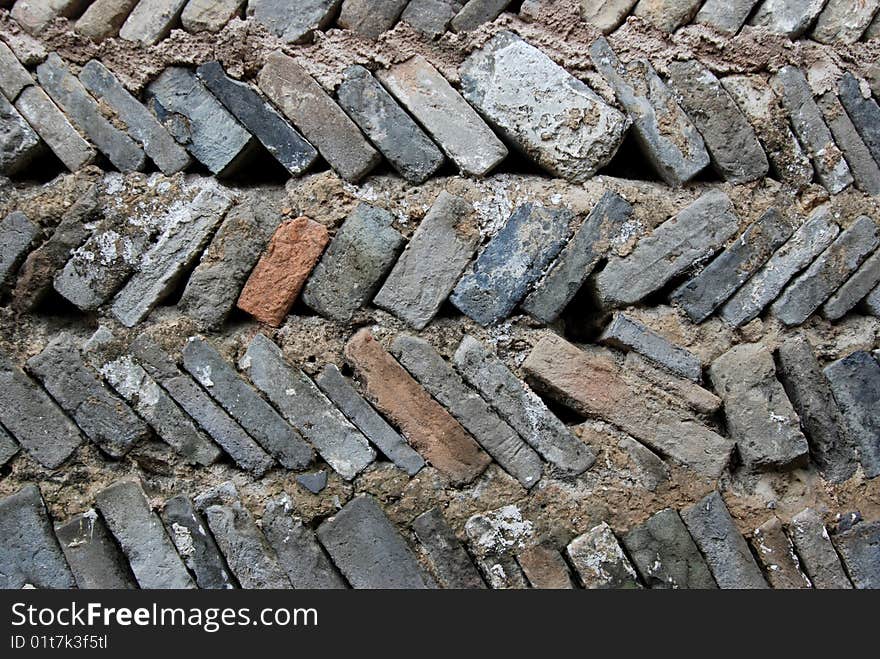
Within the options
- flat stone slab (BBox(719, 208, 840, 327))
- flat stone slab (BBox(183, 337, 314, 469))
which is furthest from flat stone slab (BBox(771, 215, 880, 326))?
flat stone slab (BBox(183, 337, 314, 469))

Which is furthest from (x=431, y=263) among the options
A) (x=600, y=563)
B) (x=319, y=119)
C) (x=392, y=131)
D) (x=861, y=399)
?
(x=861, y=399)

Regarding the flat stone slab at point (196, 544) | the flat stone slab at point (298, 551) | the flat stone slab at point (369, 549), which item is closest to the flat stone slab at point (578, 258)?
the flat stone slab at point (369, 549)

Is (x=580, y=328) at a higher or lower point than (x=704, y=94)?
lower

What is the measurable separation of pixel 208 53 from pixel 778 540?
5.45 feet

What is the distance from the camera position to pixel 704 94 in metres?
1.99

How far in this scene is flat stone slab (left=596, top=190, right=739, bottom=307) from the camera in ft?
6.34

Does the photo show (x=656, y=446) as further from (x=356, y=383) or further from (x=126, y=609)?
(x=126, y=609)

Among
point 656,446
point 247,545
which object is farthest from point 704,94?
point 247,545

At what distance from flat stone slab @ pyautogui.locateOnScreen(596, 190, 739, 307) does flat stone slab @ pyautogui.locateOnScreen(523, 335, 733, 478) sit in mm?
158

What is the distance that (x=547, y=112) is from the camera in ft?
6.43

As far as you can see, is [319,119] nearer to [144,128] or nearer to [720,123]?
[144,128]

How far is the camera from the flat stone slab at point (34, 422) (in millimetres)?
1864

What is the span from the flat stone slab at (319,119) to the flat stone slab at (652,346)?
2.18 feet

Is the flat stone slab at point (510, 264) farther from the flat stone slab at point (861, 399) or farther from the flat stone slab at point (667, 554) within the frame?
the flat stone slab at point (861, 399)
